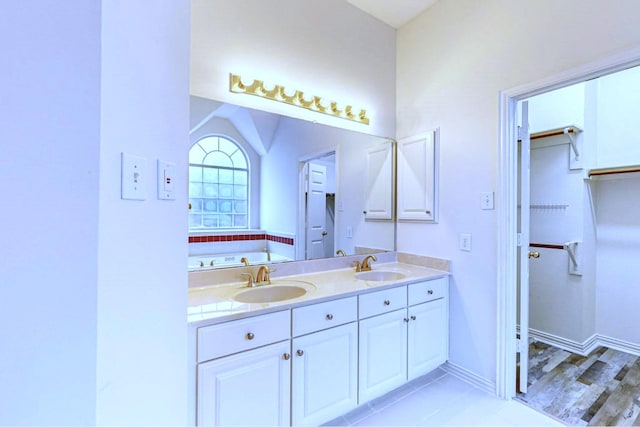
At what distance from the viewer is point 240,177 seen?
183 cm

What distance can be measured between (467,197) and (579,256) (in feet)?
4.21

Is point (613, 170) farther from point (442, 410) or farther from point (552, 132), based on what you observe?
point (442, 410)

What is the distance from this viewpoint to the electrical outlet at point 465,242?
78.7 inches

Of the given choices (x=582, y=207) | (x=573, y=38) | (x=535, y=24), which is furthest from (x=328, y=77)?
(x=582, y=207)

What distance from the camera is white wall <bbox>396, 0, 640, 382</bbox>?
1.58m

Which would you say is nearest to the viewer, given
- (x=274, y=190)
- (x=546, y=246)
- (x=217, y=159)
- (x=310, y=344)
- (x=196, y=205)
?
(x=310, y=344)

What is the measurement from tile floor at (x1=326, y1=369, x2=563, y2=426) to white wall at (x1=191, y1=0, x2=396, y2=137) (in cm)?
193

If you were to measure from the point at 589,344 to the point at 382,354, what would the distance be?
6.76 feet

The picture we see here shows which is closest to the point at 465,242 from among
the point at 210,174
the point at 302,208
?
the point at 302,208

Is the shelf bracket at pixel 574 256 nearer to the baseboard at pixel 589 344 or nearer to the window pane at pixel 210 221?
the baseboard at pixel 589 344

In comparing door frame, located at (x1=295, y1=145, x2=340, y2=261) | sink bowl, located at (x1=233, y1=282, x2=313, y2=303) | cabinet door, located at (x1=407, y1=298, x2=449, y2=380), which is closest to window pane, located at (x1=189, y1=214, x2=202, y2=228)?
sink bowl, located at (x1=233, y1=282, x2=313, y2=303)

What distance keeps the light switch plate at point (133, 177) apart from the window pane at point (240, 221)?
99cm

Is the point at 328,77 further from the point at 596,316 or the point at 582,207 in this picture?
the point at 596,316

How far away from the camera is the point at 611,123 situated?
2412 millimetres
